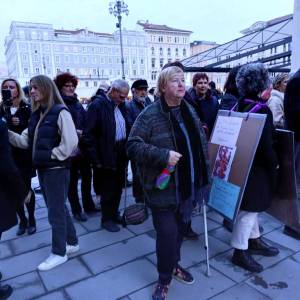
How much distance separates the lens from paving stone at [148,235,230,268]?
282 centimetres

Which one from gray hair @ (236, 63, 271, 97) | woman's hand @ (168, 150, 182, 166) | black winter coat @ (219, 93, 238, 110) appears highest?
gray hair @ (236, 63, 271, 97)

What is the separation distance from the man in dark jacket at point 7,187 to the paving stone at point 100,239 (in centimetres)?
94

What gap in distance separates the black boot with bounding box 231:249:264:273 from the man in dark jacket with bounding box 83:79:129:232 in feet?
4.73

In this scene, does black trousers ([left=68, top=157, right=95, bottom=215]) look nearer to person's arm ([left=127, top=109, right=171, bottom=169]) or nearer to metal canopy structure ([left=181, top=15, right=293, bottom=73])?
person's arm ([left=127, top=109, right=171, bottom=169])

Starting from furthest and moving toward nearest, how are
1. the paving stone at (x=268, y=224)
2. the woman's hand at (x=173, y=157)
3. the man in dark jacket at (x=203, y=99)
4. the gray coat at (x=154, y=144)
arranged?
the man in dark jacket at (x=203, y=99), the paving stone at (x=268, y=224), the gray coat at (x=154, y=144), the woman's hand at (x=173, y=157)

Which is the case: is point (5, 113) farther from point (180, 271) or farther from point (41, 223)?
point (180, 271)

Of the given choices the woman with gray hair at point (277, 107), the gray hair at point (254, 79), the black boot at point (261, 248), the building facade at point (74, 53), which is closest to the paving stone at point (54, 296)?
the black boot at point (261, 248)

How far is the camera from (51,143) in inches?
103

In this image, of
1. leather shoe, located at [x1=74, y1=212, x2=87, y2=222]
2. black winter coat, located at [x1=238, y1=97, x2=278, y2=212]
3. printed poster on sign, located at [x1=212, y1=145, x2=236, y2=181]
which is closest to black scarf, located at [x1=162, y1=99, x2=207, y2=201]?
printed poster on sign, located at [x1=212, y1=145, x2=236, y2=181]

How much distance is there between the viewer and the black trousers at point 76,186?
3.88 m

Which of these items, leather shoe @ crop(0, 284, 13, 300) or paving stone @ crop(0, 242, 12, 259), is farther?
paving stone @ crop(0, 242, 12, 259)

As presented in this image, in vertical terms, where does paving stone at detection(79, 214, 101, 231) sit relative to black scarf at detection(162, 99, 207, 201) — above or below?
below

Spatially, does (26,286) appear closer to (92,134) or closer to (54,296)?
(54,296)

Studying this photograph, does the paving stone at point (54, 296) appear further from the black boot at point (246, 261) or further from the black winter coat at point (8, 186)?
the black boot at point (246, 261)
